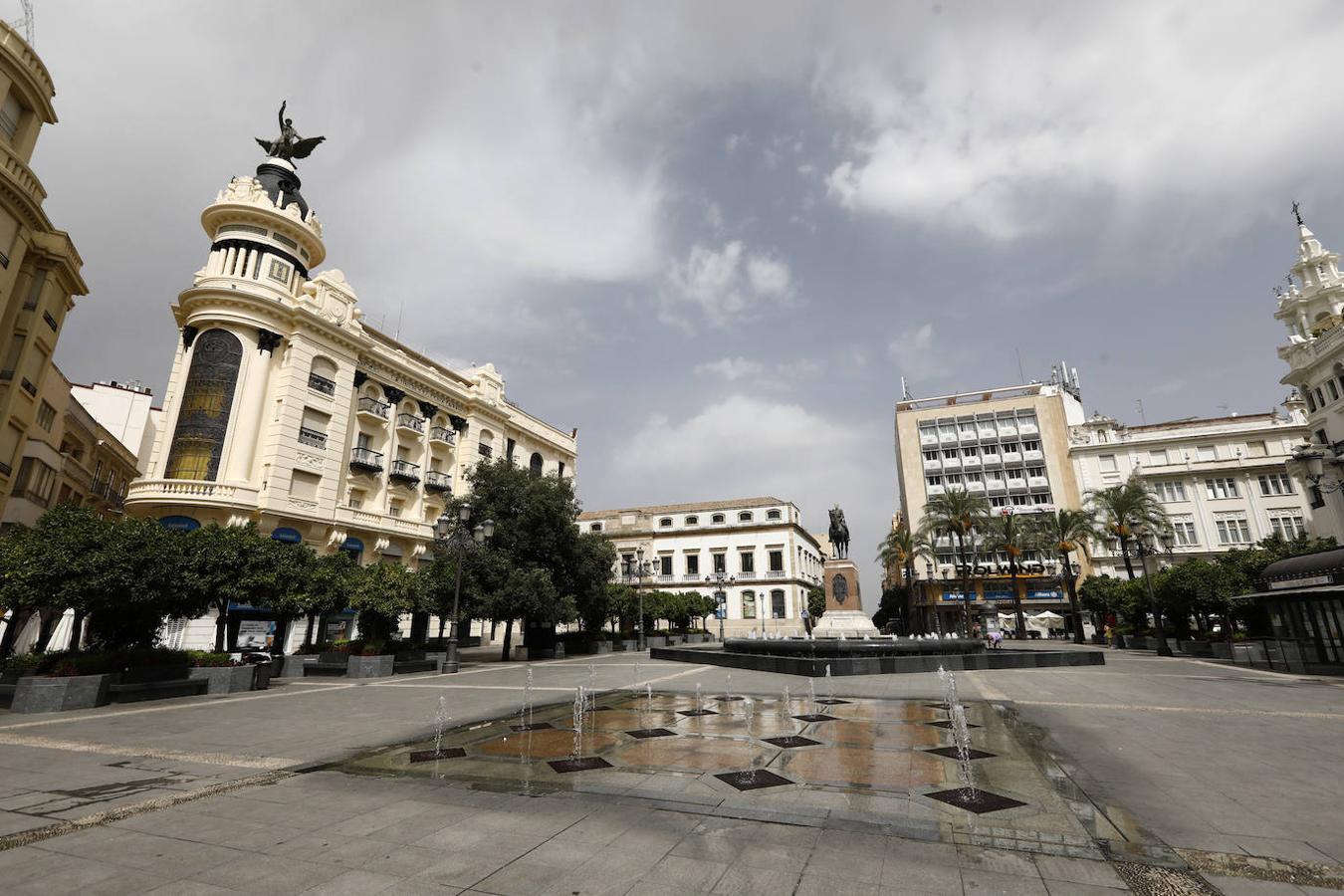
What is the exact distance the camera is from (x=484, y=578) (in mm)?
26172

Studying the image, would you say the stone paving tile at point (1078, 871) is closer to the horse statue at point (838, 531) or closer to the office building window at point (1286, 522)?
the horse statue at point (838, 531)

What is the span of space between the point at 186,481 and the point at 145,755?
25.2 meters

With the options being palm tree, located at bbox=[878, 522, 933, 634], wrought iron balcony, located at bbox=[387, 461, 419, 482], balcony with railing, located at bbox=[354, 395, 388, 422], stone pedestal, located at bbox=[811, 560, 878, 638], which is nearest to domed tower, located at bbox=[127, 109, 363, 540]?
balcony with railing, located at bbox=[354, 395, 388, 422]

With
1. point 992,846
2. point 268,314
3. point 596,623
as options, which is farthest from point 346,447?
point 992,846

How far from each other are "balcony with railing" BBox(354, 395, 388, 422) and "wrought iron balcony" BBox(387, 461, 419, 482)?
2.95 m

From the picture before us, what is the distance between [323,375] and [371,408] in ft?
10.6

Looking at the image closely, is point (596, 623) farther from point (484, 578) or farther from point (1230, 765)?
point (1230, 765)

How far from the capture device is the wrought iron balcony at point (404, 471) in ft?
121

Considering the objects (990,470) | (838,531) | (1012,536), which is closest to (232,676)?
(838,531)

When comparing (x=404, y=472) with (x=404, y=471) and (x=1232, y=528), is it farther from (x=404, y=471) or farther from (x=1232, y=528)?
(x=1232, y=528)

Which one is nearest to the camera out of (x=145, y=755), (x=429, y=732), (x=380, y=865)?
(x=380, y=865)

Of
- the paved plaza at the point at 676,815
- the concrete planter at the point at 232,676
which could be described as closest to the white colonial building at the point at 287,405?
the concrete planter at the point at 232,676

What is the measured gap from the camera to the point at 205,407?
2953 cm

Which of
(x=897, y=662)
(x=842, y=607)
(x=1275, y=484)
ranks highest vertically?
(x=1275, y=484)
